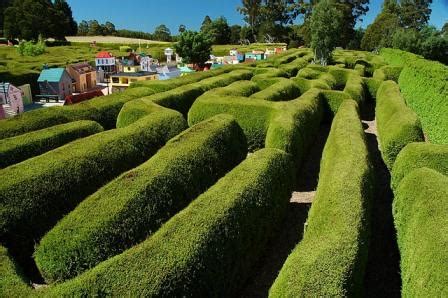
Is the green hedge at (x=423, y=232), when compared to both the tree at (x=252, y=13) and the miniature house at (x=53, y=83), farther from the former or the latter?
the tree at (x=252, y=13)

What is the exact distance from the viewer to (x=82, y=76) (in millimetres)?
41250

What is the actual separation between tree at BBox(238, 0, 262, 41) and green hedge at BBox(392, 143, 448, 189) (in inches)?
3517

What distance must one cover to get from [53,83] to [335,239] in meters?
34.3

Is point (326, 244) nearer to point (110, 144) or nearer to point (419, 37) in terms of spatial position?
point (110, 144)

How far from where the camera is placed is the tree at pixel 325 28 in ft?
138

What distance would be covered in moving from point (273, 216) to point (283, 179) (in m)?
1.54

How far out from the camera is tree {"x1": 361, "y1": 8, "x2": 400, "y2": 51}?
69.6 meters

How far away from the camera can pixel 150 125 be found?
16.2 meters

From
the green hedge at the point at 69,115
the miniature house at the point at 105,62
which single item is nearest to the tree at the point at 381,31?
the miniature house at the point at 105,62

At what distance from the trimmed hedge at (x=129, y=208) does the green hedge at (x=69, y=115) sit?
7.93 metres

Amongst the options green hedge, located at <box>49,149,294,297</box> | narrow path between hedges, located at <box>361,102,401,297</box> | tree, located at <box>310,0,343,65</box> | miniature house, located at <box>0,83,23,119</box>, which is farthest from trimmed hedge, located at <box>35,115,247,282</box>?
tree, located at <box>310,0,343,65</box>

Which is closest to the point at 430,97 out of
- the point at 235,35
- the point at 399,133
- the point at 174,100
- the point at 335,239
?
the point at 399,133

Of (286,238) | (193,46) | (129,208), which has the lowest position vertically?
(286,238)

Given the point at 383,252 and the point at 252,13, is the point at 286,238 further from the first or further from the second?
the point at 252,13
